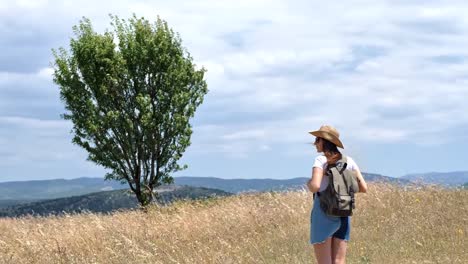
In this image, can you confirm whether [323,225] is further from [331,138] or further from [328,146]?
[331,138]

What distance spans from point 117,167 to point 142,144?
149cm

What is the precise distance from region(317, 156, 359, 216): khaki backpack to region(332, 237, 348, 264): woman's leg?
394mm

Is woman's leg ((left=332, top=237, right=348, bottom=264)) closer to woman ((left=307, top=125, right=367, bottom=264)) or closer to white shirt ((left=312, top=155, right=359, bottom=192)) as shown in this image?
woman ((left=307, top=125, right=367, bottom=264))

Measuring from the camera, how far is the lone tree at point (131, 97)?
25125 millimetres

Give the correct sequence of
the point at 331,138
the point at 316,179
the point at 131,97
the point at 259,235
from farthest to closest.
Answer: the point at 131,97 < the point at 259,235 < the point at 331,138 < the point at 316,179

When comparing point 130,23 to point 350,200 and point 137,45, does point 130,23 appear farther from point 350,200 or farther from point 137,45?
point 350,200

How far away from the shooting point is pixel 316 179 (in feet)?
22.7

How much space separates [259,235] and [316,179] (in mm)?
6524

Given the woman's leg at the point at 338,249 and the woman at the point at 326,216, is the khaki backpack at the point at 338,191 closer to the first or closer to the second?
the woman at the point at 326,216

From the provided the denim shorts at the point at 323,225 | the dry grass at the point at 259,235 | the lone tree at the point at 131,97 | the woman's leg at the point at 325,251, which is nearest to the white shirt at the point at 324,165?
the denim shorts at the point at 323,225

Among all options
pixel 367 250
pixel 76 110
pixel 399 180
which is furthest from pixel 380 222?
pixel 76 110

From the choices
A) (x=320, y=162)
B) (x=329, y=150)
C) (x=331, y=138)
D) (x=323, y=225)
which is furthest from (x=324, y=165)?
(x=323, y=225)

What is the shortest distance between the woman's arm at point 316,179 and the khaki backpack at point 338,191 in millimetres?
168

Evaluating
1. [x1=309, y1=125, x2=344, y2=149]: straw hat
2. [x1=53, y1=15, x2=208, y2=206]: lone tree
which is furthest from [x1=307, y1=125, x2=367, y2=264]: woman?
[x1=53, y1=15, x2=208, y2=206]: lone tree
